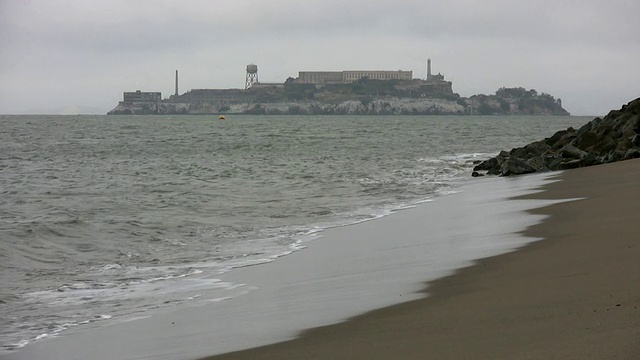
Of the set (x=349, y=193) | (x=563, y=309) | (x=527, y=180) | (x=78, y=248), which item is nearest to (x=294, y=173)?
(x=349, y=193)

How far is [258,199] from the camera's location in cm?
2038

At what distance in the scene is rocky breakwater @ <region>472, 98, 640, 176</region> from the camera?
2042 cm

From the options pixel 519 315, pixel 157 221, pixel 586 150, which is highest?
pixel 519 315

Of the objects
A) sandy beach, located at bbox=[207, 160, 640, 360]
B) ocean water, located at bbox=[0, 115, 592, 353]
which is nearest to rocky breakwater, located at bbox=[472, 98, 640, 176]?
ocean water, located at bbox=[0, 115, 592, 353]

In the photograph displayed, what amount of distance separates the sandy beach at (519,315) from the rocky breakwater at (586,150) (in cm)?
1206

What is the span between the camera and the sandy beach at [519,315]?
15.6 feet

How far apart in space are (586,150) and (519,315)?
18799mm

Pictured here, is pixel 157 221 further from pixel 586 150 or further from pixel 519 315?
pixel 586 150

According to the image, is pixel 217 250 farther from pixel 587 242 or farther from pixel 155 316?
pixel 587 242

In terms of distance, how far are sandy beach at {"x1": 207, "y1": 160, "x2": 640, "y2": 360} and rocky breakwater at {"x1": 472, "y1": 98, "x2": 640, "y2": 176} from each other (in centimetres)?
1206

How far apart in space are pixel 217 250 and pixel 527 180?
9.13 meters

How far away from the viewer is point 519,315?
220 inches

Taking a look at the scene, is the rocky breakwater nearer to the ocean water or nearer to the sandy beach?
the ocean water

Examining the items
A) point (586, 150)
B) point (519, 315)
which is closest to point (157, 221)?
point (519, 315)
